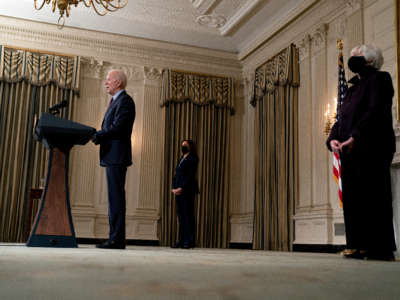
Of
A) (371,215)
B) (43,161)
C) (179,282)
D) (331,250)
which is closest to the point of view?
(179,282)

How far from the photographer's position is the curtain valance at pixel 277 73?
22.1 ft

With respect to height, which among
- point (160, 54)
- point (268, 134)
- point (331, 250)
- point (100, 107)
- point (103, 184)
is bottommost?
point (331, 250)

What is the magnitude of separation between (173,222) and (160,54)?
2.87m

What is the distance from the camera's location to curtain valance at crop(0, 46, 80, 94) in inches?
282

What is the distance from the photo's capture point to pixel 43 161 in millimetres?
7082

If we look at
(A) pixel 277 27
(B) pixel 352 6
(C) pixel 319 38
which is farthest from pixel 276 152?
(B) pixel 352 6

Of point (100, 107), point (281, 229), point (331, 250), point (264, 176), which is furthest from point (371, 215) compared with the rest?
point (100, 107)

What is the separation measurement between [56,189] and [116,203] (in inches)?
16.8

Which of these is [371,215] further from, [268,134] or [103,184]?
[103,184]

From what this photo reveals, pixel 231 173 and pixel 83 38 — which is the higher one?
pixel 83 38

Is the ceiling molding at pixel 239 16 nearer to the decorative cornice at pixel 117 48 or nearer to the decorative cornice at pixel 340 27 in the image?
the decorative cornice at pixel 117 48

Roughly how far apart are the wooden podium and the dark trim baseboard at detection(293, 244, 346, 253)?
3.33 m

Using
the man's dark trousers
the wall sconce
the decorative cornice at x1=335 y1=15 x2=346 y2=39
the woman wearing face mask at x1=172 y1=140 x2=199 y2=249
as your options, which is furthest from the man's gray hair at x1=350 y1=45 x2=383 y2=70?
the decorative cornice at x1=335 y1=15 x2=346 y2=39

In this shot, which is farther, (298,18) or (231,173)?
(231,173)
